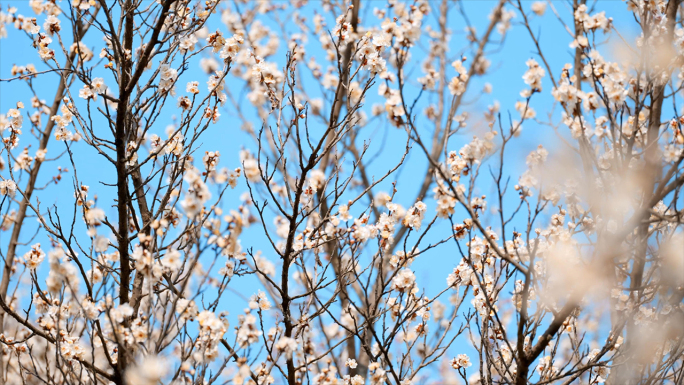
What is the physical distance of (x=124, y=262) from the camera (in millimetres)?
3229

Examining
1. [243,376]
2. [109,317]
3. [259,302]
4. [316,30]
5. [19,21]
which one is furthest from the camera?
[316,30]

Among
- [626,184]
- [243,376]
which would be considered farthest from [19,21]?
[626,184]

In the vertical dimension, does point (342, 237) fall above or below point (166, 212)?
below

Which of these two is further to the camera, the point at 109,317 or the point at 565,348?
the point at 565,348

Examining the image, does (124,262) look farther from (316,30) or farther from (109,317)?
(316,30)

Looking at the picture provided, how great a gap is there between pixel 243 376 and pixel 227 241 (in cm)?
76

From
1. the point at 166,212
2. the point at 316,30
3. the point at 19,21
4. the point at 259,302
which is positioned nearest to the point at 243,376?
the point at 259,302

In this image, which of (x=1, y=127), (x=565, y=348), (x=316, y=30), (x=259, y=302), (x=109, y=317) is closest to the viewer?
(x=109, y=317)

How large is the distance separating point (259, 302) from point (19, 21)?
3648mm

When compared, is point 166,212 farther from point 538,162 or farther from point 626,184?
point 626,184

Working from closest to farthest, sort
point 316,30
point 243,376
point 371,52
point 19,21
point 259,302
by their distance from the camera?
point 243,376
point 259,302
point 371,52
point 19,21
point 316,30

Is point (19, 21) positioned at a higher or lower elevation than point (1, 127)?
higher

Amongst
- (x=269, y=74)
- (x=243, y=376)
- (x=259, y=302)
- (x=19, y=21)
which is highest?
(x=19, y=21)

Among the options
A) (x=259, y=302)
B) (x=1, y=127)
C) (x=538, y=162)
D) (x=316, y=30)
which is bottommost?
(x=259, y=302)
